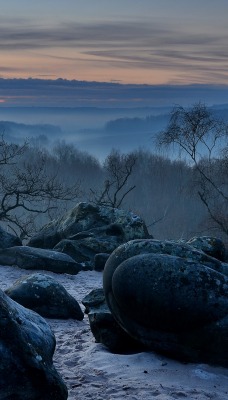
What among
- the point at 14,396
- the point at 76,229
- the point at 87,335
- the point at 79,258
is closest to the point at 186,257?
the point at 87,335

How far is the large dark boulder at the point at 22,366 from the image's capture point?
18.3 feet

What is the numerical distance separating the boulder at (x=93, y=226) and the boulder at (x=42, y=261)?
329 cm

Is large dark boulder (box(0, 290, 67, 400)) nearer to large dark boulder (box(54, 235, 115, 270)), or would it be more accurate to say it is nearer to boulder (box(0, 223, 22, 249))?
large dark boulder (box(54, 235, 115, 270))

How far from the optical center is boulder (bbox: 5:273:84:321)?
1091 cm

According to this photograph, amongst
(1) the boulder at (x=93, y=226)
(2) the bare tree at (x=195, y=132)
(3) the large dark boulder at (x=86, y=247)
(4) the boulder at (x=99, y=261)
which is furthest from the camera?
(2) the bare tree at (x=195, y=132)

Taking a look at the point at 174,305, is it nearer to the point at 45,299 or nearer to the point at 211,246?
the point at 45,299

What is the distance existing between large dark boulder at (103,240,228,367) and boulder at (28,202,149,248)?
11.0m

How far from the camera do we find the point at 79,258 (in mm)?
17906

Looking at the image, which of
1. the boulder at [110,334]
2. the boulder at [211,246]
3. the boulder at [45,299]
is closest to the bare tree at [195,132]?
the boulder at [211,246]

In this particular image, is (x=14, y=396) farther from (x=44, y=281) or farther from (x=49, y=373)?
(x=44, y=281)

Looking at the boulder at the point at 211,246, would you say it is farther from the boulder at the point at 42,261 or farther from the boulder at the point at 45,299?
the boulder at the point at 45,299

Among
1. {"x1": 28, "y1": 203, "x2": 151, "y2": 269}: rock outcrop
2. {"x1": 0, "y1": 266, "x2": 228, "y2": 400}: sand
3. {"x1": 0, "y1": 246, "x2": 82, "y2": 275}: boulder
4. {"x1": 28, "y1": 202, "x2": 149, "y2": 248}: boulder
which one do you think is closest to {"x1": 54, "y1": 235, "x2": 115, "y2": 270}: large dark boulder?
{"x1": 28, "y1": 203, "x2": 151, "y2": 269}: rock outcrop

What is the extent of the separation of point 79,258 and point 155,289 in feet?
32.6

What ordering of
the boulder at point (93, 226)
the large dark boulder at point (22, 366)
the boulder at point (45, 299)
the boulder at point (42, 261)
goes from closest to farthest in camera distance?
the large dark boulder at point (22, 366) < the boulder at point (45, 299) < the boulder at point (42, 261) < the boulder at point (93, 226)
